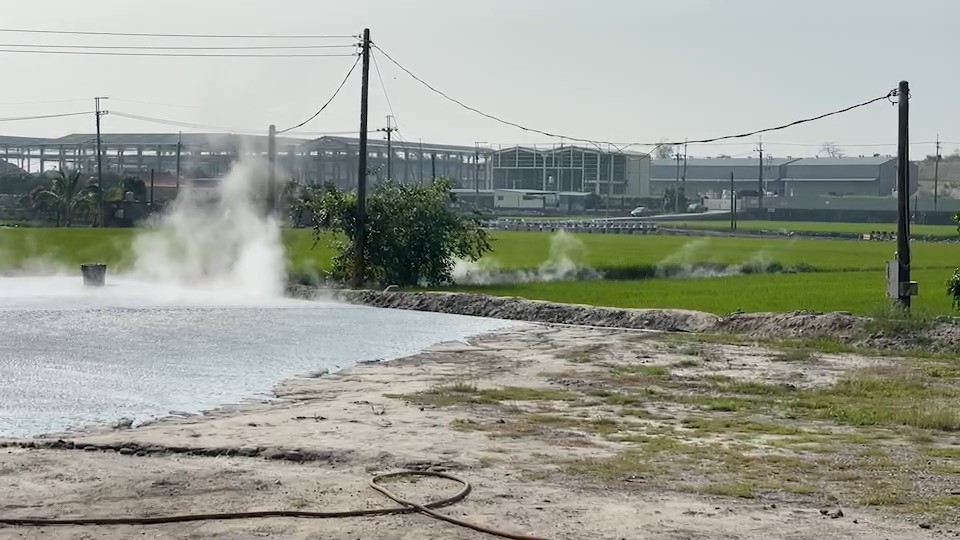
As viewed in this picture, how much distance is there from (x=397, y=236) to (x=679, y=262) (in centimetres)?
1330

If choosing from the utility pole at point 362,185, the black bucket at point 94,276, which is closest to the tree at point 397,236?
the utility pole at point 362,185

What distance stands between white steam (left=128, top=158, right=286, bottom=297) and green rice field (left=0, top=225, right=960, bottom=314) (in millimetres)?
1290

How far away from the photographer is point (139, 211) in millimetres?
91938

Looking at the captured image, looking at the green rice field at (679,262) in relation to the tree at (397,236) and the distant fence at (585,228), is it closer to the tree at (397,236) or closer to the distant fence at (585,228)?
the tree at (397,236)

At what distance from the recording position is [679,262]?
173 feet

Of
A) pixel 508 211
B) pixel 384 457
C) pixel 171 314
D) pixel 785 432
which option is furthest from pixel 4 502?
pixel 508 211

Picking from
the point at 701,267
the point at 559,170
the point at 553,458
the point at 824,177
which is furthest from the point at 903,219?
the point at 824,177

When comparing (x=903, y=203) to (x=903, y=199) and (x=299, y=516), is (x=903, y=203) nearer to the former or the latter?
(x=903, y=199)

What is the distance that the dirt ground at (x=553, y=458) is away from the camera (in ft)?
35.4

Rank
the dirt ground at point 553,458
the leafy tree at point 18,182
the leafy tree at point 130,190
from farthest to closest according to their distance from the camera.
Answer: the leafy tree at point 18,182 → the leafy tree at point 130,190 → the dirt ground at point 553,458

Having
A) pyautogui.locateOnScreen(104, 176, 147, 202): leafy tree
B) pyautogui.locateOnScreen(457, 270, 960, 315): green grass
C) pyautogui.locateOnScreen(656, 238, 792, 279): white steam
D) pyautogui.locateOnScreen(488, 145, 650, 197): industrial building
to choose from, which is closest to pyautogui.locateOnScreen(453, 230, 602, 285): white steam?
pyautogui.locateOnScreen(457, 270, 960, 315): green grass

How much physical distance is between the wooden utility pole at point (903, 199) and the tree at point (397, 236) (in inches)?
757

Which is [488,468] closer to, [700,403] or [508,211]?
[700,403]

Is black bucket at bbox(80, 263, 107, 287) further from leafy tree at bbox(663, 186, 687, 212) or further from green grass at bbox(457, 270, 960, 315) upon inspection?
leafy tree at bbox(663, 186, 687, 212)
